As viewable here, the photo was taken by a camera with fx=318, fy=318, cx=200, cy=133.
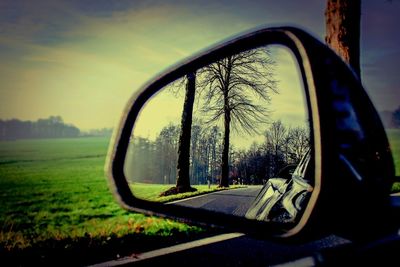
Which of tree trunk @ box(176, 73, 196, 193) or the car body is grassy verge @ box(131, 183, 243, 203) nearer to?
tree trunk @ box(176, 73, 196, 193)

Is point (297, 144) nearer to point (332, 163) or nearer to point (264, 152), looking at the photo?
point (264, 152)

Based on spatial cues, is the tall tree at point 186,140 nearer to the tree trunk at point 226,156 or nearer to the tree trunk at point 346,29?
the tree trunk at point 226,156

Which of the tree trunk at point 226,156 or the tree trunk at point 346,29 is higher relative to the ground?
the tree trunk at point 346,29

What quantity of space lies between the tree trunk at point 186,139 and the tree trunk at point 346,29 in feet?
16.1

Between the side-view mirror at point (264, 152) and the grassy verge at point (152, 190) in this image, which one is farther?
the grassy verge at point (152, 190)

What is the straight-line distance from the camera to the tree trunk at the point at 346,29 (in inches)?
229

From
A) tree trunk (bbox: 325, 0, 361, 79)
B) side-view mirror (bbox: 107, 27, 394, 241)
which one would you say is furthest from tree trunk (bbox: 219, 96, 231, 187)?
tree trunk (bbox: 325, 0, 361, 79)

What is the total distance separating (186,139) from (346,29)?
18.6 feet

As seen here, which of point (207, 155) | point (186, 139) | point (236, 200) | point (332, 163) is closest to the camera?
point (332, 163)

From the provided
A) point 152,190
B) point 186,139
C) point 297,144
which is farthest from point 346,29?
point 152,190

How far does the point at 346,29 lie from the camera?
6.07m

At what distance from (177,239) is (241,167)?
207 inches

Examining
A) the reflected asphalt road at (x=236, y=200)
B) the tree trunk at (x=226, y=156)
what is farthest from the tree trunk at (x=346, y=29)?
the tree trunk at (x=226, y=156)

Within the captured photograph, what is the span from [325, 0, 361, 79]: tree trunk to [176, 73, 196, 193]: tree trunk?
492 centimetres
